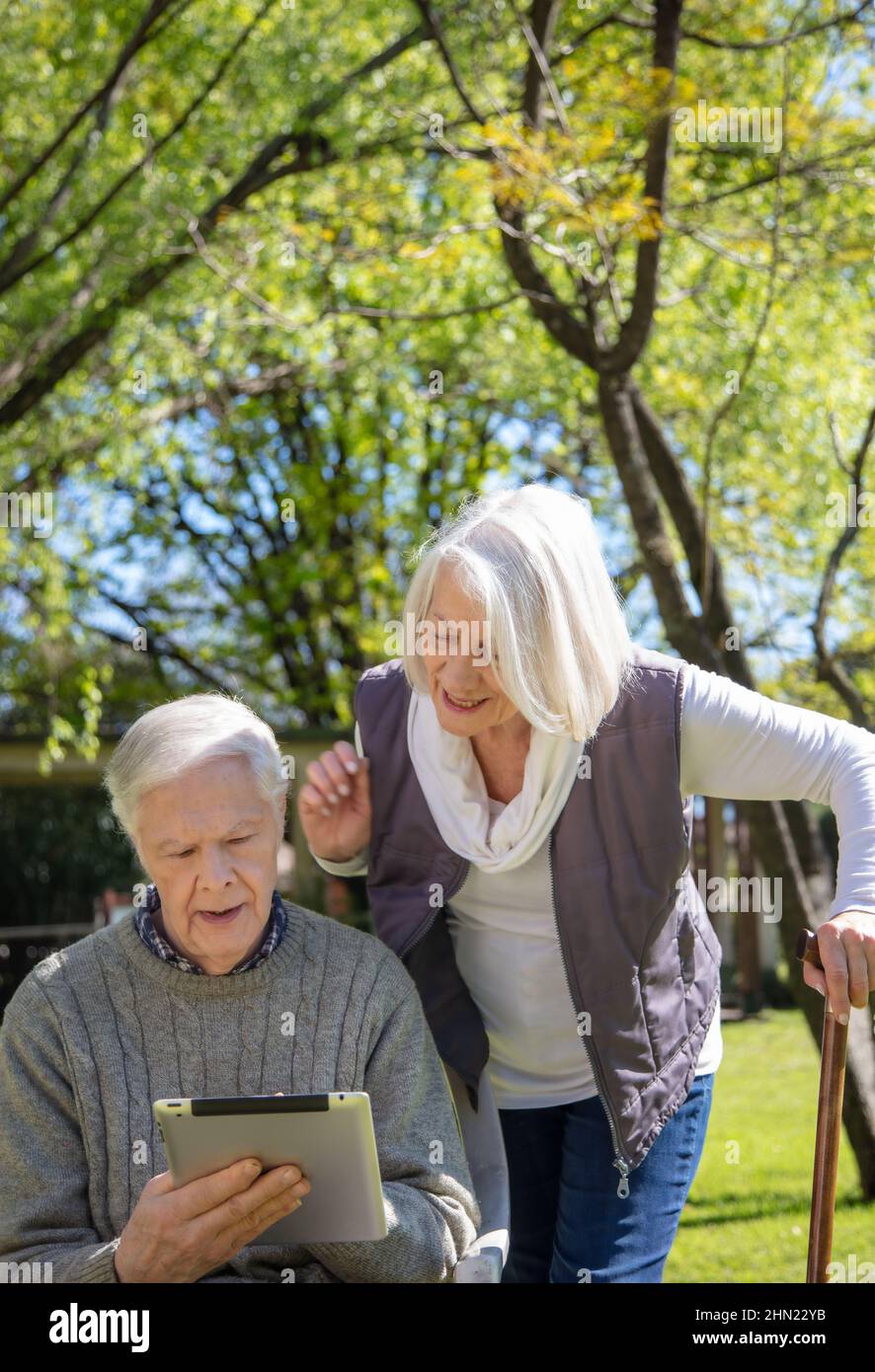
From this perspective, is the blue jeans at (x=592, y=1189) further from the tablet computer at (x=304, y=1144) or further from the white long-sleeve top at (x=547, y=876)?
the tablet computer at (x=304, y=1144)

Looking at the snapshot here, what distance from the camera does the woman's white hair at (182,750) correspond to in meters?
2.28

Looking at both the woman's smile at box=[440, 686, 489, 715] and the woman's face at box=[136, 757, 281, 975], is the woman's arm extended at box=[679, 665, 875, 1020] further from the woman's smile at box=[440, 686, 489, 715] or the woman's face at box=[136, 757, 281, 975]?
the woman's face at box=[136, 757, 281, 975]

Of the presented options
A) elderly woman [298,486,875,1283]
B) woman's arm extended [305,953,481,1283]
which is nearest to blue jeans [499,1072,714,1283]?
elderly woman [298,486,875,1283]

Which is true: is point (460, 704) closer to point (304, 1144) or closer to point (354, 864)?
point (354, 864)

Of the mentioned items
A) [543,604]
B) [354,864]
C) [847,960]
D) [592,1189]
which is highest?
[543,604]

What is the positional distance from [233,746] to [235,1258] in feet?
2.46

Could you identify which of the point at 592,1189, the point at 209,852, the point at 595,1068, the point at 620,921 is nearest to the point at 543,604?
the point at 620,921

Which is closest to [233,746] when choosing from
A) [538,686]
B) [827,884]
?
[538,686]

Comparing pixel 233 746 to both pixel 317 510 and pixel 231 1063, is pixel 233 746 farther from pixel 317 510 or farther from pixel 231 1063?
pixel 317 510

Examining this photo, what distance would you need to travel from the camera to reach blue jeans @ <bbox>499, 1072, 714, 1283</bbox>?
2.46m

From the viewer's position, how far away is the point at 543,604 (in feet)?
7.57

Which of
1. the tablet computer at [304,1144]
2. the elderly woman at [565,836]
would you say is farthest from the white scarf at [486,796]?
the tablet computer at [304,1144]

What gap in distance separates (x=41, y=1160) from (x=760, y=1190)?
13.6 feet

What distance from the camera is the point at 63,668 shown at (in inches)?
380
